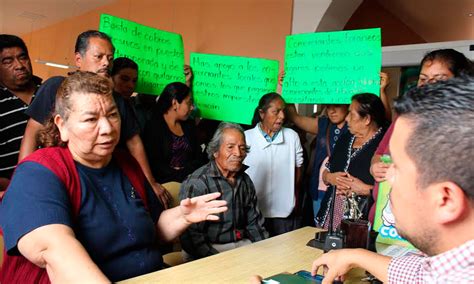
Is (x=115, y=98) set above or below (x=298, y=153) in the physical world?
above

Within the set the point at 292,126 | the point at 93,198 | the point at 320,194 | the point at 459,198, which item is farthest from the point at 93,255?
the point at 292,126

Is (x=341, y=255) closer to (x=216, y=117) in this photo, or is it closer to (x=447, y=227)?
(x=447, y=227)

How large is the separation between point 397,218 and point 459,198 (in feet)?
0.48

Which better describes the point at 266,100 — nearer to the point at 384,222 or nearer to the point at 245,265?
the point at 384,222

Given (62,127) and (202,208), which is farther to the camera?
(202,208)

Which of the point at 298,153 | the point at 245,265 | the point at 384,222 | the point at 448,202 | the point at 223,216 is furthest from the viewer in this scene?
the point at 298,153

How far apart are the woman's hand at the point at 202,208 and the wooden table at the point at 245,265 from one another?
0.50 feet

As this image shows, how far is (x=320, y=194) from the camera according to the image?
3051 millimetres

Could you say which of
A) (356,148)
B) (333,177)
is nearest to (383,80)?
(356,148)

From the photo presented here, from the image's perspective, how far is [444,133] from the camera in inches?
26.0

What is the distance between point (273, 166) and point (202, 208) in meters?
1.46

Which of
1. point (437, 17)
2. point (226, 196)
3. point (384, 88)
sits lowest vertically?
point (226, 196)

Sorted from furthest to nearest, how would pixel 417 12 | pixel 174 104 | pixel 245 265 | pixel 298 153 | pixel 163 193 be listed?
pixel 417 12
pixel 298 153
pixel 174 104
pixel 163 193
pixel 245 265

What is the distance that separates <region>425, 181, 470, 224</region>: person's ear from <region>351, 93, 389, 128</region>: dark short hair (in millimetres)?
2001
